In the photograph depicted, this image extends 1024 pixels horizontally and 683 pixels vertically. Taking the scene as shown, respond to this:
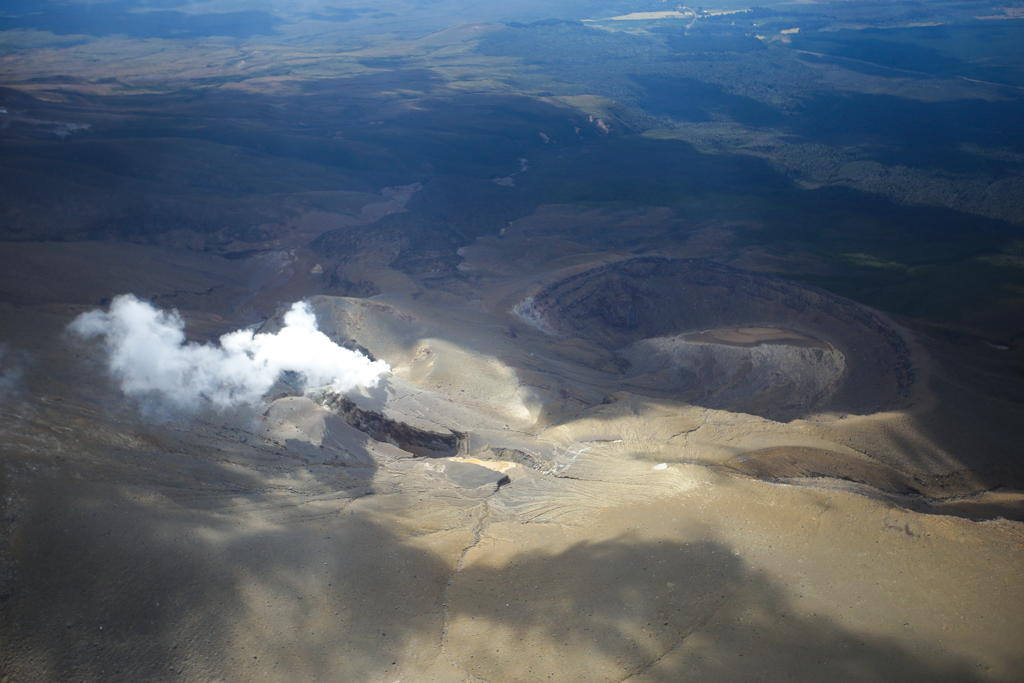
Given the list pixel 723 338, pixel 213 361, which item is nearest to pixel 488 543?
pixel 213 361

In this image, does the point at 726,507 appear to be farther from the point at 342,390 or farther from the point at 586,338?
the point at 586,338

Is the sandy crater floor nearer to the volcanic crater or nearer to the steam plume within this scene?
the steam plume

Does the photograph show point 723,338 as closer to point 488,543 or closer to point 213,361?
point 488,543

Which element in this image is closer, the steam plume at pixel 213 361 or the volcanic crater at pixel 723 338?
the steam plume at pixel 213 361

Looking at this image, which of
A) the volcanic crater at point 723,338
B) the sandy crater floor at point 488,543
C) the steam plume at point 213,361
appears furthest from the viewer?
the volcanic crater at point 723,338

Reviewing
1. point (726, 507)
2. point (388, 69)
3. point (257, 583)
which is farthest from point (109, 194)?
point (388, 69)

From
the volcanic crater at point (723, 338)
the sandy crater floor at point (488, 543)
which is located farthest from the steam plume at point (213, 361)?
the volcanic crater at point (723, 338)

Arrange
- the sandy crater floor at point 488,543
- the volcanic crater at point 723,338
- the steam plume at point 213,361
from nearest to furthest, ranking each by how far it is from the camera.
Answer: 1. the sandy crater floor at point 488,543
2. the steam plume at point 213,361
3. the volcanic crater at point 723,338

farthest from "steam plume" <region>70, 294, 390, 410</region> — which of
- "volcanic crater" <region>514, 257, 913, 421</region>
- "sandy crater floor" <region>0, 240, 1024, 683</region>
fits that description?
"volcanic crater" <region>514, 257, 913, 421</region>

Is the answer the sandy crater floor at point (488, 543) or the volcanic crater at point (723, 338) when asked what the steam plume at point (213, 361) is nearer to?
the sandy crater floor at point (488, 543)
